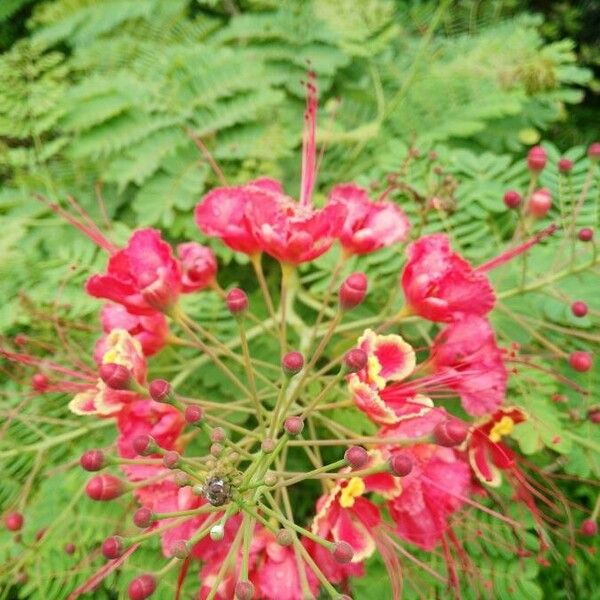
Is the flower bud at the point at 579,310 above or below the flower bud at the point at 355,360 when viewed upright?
below

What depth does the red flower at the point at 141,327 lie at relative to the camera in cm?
136

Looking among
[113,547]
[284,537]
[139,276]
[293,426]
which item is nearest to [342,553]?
[284,537]

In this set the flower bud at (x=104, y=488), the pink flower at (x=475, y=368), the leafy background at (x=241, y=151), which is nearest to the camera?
the flower bud at (x=104, y=488)

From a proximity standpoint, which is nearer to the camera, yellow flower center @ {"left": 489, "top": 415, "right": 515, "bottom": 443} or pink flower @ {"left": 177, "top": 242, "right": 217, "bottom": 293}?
yellow flower center @ {"left": 489, "top": 415, "right": 515, "bottom": 443}

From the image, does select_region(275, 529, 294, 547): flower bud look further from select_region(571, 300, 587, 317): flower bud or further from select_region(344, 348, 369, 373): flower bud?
select_region(571, 300, 587, 317): flower bud

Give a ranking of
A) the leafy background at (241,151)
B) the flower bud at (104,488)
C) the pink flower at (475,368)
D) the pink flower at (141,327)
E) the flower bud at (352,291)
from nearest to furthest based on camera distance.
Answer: the flower bud at (104,488), the flower bud at (352,291), the pink flower at (475,368), the pink flower at (141,327), the leafy background at (241,151)

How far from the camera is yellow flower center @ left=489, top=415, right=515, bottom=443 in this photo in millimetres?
1260

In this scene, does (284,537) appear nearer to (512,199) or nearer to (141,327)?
(141,327)

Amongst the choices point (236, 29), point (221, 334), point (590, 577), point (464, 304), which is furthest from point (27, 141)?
point (590, 577)

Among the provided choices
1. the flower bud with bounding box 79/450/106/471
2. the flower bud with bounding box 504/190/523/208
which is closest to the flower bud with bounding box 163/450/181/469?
the flower bud with bounding box 79/450/106/471

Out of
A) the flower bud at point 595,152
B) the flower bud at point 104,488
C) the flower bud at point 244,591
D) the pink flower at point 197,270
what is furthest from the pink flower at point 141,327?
the flower bud at point 595,152

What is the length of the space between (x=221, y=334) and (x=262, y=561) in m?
0.70

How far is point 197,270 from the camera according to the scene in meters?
1.42

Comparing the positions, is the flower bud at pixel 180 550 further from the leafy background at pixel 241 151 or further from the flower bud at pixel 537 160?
the flower bud at pixel 537 160
